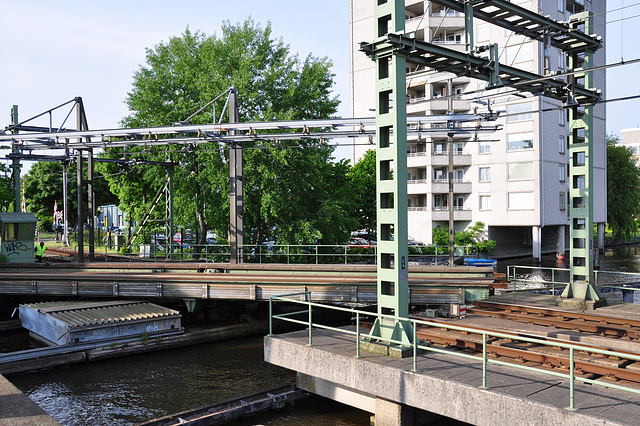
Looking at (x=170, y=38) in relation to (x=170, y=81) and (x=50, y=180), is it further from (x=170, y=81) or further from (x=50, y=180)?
(x=50, y=180)

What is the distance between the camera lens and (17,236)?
27500 millimetres

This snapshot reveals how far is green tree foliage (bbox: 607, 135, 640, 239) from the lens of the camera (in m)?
61.9

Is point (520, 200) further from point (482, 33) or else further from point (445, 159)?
point (482, 33)

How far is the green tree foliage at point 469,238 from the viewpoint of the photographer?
1837 inches

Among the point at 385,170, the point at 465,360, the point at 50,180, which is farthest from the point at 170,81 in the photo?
the point at 50,180

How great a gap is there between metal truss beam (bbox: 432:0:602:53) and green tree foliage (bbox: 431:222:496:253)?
32.0m

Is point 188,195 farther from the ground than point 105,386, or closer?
farther from the ground

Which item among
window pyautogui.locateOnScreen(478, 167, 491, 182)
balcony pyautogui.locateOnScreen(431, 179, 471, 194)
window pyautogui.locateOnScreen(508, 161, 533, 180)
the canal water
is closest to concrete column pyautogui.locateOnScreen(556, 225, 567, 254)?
window pyautogui.locateOnScreen(508, 161, 533, 180)

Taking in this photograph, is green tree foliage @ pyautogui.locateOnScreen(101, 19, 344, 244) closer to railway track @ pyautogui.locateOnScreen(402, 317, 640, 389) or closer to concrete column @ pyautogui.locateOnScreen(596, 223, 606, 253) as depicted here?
railway track @ pyautogui.locateOnScreen(402, 317, 640, 389)

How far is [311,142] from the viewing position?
32375mm

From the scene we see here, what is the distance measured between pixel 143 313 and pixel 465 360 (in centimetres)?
1201

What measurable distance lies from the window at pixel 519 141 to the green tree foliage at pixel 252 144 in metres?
20.8

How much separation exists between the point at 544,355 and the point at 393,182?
14.1ft

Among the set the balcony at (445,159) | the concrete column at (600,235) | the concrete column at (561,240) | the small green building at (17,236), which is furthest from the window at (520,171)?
the small green building at (17,236)
